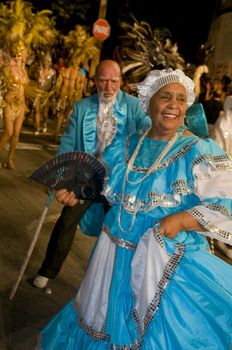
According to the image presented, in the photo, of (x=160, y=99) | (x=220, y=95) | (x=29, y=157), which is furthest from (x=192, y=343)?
(x=220, y=95)

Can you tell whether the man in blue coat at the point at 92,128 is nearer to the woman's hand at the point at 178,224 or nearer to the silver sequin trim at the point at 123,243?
the silver sequin trim at the point at 123,243

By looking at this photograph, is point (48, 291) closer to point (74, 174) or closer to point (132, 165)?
point (74, 174)

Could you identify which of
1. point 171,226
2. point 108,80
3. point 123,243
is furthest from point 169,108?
point 108,80

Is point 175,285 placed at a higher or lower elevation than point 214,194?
lower

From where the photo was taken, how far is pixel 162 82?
2338mm

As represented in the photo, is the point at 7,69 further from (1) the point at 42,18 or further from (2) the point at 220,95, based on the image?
(2) the point at 220,95

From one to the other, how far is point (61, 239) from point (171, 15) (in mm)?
22992

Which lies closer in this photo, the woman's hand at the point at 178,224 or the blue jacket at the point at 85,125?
the woman's hand at the point at 178,224

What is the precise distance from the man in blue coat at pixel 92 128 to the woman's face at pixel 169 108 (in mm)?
1369

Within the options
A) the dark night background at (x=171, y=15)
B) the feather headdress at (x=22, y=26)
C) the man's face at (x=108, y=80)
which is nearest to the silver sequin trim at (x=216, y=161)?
the man's face at (x=108, y=80)

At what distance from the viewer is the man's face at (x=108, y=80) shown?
153 inches

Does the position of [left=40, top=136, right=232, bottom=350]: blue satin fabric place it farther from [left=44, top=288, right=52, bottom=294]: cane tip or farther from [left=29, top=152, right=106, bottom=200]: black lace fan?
[left=44, top=288, right=52, bottom=294]: cane tip

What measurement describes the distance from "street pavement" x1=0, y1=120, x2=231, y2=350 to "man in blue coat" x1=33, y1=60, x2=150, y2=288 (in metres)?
0.20

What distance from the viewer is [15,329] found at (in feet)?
9.99
